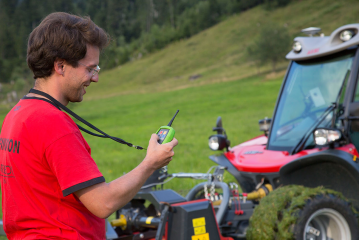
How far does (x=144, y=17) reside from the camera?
12431 centimetres

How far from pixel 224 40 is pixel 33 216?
85.5m

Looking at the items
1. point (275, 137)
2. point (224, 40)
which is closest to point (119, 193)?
point (275, 137)

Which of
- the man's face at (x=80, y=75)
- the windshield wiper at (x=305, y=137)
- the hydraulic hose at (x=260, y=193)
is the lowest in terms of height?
the hydraulic hose at (x=260, y=193)

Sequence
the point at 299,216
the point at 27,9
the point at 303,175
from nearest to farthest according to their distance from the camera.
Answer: the point at 299,216 < the point at 303,175 < the point at 27,9

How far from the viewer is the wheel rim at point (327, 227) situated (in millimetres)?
3936

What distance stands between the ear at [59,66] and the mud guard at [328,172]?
2969mm

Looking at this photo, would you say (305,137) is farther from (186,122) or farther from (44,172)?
(186,122)

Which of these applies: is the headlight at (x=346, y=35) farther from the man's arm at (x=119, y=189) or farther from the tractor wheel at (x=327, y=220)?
the man's arm at (x=119, y=189)

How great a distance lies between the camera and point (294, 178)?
4.62 m

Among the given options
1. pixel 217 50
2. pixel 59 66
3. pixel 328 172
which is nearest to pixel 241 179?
pixel 328 172

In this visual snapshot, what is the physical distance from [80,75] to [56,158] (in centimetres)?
50

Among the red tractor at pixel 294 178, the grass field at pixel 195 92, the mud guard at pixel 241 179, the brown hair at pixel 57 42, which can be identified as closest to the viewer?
the brown hair at pixel 57 42

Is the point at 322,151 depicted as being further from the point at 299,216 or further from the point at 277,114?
the point at 277,114


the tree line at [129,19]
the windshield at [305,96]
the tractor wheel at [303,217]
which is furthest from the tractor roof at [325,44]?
the tree line at [129,19]
